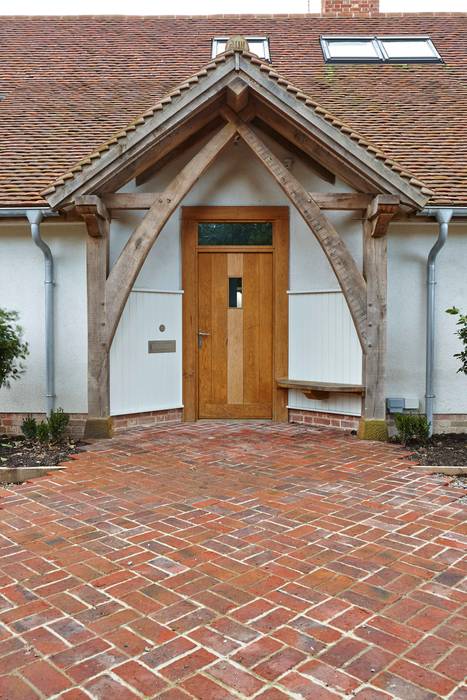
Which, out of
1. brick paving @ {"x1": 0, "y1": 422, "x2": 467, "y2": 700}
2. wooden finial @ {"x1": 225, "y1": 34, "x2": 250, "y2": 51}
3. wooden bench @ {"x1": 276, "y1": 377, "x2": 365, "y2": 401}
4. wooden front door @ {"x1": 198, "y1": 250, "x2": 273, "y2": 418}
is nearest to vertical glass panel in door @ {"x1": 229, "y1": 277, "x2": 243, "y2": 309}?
wooden front door @ {"x1": 198, "y1": 250, "x2": 273, "y2": 418}

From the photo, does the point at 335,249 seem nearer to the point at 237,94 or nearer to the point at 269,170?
the point at 269,170

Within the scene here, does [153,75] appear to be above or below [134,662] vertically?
above

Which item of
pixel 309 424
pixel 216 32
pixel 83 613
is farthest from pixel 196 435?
pixel 216 32

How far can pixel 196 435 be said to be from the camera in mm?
7336

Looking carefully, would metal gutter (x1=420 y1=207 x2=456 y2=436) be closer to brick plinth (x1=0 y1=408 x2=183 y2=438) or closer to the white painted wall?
the white painted wall

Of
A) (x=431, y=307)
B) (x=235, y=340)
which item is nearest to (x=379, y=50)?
(x=431, y=307)

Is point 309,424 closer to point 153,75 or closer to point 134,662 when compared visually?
point 134,662

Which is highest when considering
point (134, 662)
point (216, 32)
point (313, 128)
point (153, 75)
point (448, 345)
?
point (216, 32)

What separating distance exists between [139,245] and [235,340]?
2.07m

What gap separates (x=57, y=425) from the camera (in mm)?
6750

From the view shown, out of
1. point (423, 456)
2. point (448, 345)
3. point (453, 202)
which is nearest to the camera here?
point (423, 456)

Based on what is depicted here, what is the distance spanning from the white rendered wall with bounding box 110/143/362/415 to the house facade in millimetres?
21

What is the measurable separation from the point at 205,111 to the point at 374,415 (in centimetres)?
409

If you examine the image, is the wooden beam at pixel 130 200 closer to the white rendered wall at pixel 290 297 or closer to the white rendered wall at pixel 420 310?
the white rendered wall at pixel 290 297
